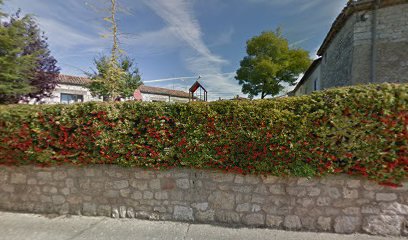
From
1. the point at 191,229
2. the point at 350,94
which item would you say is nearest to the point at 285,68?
the point at 350,94

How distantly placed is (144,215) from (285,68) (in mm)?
20646

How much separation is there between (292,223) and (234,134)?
1.73m

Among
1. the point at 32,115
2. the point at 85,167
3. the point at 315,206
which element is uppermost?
the point at 32,115

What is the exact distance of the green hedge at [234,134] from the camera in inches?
122

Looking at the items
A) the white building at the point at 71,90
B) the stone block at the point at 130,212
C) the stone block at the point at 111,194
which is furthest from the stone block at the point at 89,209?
the white building at the point at 71,90

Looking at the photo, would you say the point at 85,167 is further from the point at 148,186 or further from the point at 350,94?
the point at 350,94

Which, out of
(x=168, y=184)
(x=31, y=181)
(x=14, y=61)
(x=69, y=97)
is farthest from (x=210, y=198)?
(x=69, y=97)

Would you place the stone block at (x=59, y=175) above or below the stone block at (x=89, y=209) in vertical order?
above

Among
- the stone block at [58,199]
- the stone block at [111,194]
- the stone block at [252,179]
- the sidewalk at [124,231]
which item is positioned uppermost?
the stone block at [252,179]

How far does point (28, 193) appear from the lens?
4215mm

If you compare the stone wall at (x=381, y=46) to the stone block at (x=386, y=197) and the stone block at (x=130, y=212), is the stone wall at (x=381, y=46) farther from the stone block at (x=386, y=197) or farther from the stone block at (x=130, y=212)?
the stone block at (x=130, y=212)

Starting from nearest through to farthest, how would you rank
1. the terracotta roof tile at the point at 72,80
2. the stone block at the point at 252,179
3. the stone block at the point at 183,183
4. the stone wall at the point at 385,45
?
the stone block at the point at 252,179
the stone block at the point at 183,183
the stone wall at the point at 385,45
the terracotta roof tile at the point at 72,80

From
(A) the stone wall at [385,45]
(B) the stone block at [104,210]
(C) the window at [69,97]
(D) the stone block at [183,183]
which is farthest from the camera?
(C) the window at [69,97]

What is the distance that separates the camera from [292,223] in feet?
11.2
